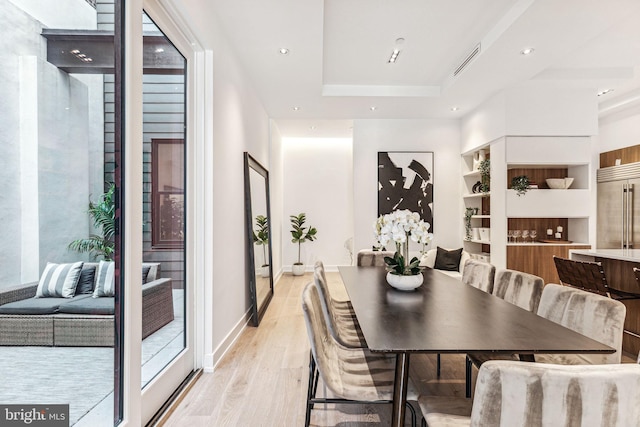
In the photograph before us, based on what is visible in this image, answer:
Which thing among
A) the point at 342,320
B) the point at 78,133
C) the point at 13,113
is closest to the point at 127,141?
the point at 78,133

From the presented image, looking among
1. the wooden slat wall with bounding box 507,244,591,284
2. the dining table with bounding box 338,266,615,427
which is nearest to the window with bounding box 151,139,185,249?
the dining table with bounding box 338,266,615,427

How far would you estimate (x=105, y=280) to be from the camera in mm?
1576

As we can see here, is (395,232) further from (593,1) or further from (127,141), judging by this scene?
(593,1)

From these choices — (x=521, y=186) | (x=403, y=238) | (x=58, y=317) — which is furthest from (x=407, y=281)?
(x=521, y=186)

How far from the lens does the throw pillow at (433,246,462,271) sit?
203 inches

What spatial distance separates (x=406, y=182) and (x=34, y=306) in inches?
209

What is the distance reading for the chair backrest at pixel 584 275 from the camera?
277cm

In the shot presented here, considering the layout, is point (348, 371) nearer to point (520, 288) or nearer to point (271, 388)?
point (271, 388)

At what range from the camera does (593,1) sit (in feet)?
8.20

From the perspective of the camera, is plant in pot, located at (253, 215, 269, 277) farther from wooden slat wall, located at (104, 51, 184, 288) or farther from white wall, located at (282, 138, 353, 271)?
white wall, located at (282, 138, 353, 271)

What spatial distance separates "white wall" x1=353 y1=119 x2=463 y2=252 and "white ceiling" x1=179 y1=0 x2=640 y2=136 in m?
0.49

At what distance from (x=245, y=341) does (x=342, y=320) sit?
1288 mm

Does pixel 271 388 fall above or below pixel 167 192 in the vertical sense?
below

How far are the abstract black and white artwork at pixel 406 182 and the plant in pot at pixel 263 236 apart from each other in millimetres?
1987
